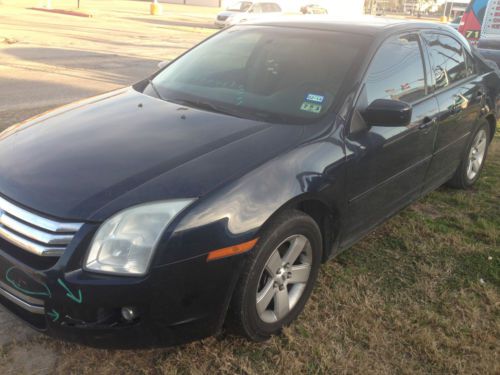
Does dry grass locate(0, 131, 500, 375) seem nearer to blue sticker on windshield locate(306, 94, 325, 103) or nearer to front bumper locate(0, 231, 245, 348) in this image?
front bumper locate(0, 231, 245, 348)

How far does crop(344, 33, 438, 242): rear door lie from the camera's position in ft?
9.19

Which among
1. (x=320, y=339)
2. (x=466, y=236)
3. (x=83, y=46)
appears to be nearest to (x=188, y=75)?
(x=320, y=339)

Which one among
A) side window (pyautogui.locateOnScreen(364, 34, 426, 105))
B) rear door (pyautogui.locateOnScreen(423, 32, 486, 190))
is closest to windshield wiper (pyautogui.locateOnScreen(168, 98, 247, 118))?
side window (pyautogui.locateOnScreen(364, 34, 426, 105))

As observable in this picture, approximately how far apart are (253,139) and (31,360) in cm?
153

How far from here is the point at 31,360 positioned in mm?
2316

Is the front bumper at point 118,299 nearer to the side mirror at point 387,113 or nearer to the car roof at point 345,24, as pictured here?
the side mirror at point 387,113

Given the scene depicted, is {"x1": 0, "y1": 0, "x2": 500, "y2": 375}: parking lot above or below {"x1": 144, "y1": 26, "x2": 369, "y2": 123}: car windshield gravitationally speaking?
below

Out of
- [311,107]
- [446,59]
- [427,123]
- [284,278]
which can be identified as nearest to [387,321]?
[284,278]

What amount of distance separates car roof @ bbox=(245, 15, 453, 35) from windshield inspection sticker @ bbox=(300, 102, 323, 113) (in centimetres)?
71

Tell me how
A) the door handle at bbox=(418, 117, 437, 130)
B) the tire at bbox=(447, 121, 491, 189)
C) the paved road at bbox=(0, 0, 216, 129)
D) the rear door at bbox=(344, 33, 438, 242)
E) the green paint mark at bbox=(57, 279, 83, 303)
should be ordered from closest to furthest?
the green paint mark at bbox=(57, 279, 83, 303) → the rear door at bbox=(344, 33, 438, 242) → the door handle at bbox=(418, 117, 437, 130) → the tire at bbox=(447, 121, 491, 189) → the paved road at bbox=(0, 0, 216, 129)

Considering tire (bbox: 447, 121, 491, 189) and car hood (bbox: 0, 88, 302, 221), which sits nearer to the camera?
car hood (bbox: 0, 88, 302, 221)

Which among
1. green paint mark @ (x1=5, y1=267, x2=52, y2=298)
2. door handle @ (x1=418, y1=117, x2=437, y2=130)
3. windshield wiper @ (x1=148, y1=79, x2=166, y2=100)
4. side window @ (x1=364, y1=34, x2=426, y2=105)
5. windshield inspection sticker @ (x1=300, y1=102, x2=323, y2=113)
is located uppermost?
side window @ (x1=364, y1=34, x2=426, y2=105)

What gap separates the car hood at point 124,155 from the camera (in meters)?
2.08

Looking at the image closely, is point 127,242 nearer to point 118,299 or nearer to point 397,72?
point 118,299
